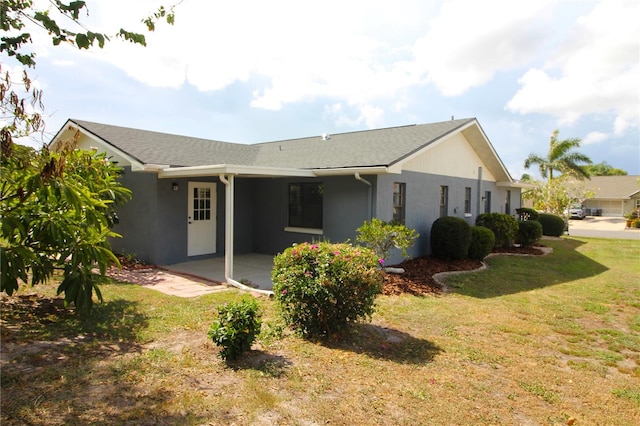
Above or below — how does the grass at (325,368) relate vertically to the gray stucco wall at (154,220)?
below

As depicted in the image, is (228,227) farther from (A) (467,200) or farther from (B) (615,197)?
(B) (615,197)

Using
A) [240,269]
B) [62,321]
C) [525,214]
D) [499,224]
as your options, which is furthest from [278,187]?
[525,214]

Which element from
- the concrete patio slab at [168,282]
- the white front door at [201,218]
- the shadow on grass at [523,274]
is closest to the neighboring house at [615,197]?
Result: the shadow on grass at [523,274]

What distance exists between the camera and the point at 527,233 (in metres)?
16.2

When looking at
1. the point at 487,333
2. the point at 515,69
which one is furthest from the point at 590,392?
the point at 515,69

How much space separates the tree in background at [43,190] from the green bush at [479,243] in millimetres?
10555

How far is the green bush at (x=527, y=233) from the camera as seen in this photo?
16.2m

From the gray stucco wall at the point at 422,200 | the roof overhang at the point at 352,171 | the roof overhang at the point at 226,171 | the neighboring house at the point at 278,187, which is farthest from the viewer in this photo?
the gray stucco wall at the point at 422,200

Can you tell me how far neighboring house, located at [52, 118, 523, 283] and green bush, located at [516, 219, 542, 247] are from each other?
11.4 ft

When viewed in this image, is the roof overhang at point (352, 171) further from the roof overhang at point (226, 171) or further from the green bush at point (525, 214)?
the green bush at point (525, 214)

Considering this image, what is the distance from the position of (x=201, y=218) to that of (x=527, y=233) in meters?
13.1

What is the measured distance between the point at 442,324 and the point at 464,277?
434cm

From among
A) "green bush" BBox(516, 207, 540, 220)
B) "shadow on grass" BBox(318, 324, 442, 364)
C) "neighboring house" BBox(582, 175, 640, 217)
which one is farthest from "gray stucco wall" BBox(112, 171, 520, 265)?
"neighboring house" BBox(582, 175, 640, 217)

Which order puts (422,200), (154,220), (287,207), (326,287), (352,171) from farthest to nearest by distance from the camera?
(422,200), (287,207), (154,220), (352,171), (326,287)
